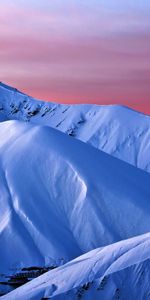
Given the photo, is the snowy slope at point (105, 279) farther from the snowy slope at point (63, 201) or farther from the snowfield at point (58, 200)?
the snowy slope at point (63, 201)

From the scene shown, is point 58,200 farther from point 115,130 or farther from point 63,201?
point 115,130

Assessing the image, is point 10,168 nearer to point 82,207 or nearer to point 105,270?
point 82,207

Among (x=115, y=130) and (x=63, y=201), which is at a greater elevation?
(x=63, y=201)

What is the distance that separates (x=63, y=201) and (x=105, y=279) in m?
42.1

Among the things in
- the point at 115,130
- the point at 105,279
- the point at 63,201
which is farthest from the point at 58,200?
the point at 115,130

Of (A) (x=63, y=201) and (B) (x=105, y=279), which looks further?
(A) (x=63, y=201)

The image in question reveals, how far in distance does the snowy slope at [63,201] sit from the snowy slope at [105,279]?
27.0 metres

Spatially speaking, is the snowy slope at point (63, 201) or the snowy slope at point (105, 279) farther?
the snowy slope at point (63, 201)

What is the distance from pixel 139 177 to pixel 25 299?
49803 mm

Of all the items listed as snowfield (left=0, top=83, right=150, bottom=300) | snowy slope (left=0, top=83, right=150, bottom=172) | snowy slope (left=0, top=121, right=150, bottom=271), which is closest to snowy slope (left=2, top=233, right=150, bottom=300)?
snowfield (left=0, top=83, right=150, bottom=300)

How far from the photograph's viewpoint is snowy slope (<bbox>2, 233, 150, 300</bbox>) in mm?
46250

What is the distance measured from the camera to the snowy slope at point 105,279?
46.2 meters

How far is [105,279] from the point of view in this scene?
46938 millimetres

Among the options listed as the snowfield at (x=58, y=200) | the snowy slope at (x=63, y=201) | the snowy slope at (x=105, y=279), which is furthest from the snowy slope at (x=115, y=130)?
the snowy slope at (x=105, y=279)
